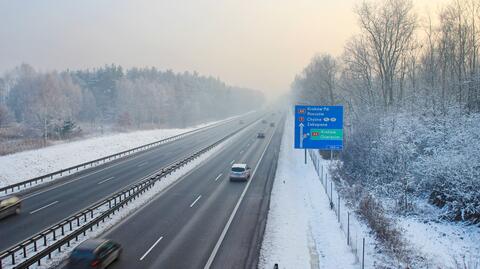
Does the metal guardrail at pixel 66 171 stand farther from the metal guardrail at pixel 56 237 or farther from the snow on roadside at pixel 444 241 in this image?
the snow on roadside at pixel 444 241

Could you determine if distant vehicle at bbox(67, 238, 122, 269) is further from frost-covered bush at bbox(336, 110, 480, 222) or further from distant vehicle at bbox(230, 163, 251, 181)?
distant vehicle at bbox(230, 163, 251, 181)

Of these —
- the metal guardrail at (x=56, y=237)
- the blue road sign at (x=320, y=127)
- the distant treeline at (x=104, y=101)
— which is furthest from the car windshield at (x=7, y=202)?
the distant treeline at (x=104, y=101)

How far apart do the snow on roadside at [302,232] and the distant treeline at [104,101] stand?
201 ft

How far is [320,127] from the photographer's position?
115 feet

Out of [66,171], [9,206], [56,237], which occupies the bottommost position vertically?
[56,237]

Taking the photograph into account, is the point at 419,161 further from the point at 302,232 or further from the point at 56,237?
the point at 56,237

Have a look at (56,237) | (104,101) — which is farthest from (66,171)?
(104,101)

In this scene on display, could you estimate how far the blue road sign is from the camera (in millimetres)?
34750

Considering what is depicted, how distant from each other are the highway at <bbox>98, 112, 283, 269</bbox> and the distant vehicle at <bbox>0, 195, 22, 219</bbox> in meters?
7.43

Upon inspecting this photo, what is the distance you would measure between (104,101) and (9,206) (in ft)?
396

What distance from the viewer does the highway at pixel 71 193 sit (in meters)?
21.2

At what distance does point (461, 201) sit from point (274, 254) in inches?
501

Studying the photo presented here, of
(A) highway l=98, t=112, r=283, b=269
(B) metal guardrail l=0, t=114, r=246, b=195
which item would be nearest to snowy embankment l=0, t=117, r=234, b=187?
(B) metal guardrail l=0, t=114, r=246, b=195

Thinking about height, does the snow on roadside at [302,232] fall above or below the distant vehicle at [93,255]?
below
